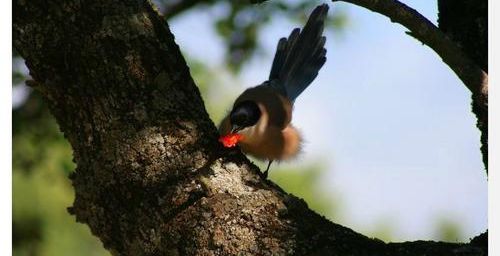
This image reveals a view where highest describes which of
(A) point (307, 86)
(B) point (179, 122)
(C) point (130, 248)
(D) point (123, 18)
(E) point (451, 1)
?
(A) point (307, 86)

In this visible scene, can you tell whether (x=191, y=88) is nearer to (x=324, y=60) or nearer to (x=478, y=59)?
(x=478, y=59)

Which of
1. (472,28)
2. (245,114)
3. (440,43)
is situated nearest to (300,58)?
(245,114)

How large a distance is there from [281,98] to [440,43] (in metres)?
1.42

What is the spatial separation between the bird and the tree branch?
3.71ft

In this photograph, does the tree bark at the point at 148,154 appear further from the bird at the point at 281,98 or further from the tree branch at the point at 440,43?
the bird at the point at 281,98

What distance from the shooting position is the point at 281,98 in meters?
3.39

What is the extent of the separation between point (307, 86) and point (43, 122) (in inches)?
52.5

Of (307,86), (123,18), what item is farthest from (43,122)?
(123,18)

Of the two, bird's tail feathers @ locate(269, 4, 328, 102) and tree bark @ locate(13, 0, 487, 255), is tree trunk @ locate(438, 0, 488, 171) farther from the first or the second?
bird's tail feathers @ locate(269, 4, 328, 102)

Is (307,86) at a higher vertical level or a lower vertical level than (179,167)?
higher

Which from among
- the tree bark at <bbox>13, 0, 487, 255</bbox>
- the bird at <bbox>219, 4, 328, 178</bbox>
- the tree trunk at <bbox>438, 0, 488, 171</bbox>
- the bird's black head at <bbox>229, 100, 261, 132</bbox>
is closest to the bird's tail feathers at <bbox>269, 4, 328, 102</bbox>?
the bird at <bbox>219, 4, 328, 178</bbox>

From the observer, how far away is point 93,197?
2096 millimetres
